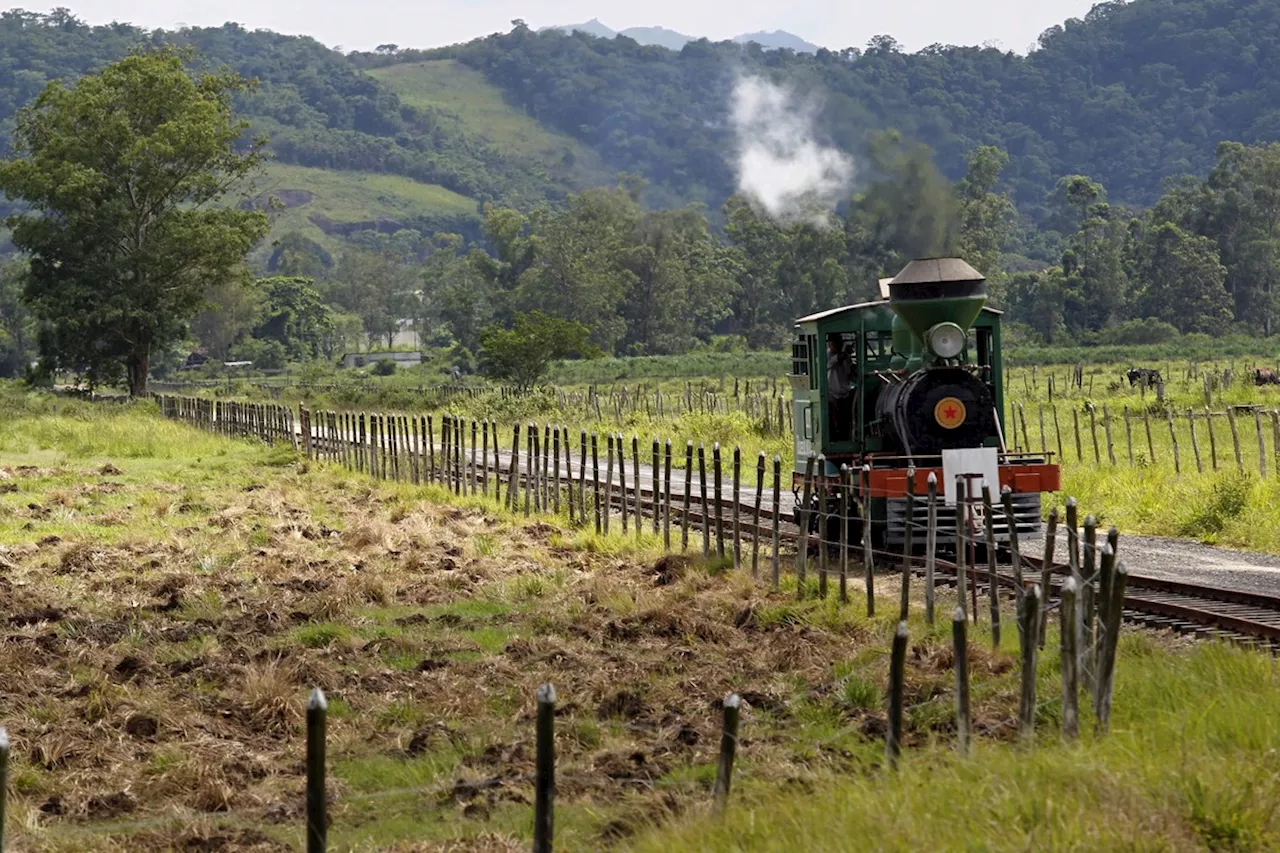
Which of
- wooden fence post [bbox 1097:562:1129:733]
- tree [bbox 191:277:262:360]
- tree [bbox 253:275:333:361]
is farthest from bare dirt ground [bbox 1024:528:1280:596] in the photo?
tree [bbox 253:275:333:361]

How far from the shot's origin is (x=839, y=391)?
18438 mm

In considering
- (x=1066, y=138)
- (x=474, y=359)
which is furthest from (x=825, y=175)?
(x=1066, y=138)

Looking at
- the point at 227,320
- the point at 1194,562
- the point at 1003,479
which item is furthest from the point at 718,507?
the point at 227,320

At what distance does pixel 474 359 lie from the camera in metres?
102

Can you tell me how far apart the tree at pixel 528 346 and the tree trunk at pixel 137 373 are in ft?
39.2

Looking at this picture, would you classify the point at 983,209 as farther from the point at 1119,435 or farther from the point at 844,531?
the point at 844,531

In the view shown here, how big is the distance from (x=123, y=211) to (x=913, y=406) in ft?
146

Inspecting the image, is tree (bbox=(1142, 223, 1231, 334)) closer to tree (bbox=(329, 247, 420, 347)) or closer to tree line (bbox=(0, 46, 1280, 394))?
tree line (bbox=(0, 46, 1280, 394))

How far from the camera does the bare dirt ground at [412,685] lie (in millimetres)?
8695

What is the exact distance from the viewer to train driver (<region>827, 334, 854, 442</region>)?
60.4 ft

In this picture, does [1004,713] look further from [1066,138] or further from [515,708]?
[1066,138]

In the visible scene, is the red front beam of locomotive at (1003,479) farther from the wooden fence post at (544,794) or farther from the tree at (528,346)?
the tree at (528,346)

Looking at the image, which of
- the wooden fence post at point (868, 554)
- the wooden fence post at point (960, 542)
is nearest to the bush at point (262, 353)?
the wooden fence post at point (868, 554)

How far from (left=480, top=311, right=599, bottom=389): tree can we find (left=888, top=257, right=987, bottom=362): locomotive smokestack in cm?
4182
